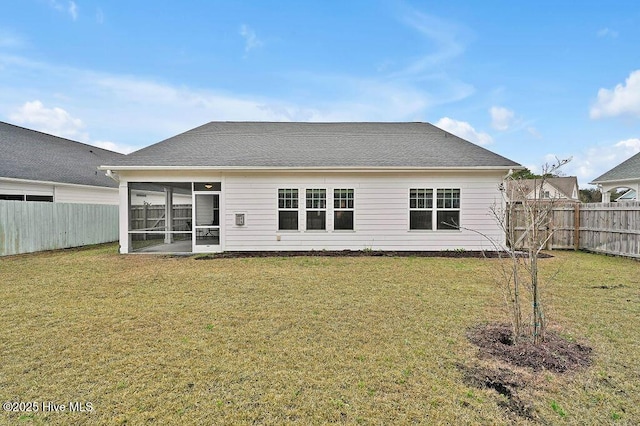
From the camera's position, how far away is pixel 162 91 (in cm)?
1670

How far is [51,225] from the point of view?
12.3 m

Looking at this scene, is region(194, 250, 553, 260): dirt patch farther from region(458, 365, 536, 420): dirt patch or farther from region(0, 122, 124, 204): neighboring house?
region(458, 365, 536, 420): dirt patch

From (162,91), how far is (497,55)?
51.7 feet

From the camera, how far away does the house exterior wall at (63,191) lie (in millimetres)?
12328

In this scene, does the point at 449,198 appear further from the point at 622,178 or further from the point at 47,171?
the point at 47,171

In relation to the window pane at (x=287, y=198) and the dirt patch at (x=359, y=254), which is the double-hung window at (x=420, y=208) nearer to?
the dirt patch at (x=359, y=254)

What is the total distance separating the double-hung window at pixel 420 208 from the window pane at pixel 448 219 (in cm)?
30

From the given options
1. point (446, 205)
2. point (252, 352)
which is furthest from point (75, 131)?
point (252, 352)

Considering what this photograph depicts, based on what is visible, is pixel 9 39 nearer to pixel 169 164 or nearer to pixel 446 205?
pixel 169 164

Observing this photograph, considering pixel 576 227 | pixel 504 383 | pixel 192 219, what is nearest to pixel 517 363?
pixel 504 383

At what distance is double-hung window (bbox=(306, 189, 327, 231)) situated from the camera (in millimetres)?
11273

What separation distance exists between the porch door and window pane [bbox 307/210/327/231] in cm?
315

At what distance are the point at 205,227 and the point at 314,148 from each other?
4.78 m

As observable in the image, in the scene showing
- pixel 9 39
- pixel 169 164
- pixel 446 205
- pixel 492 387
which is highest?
pixel 9 39
